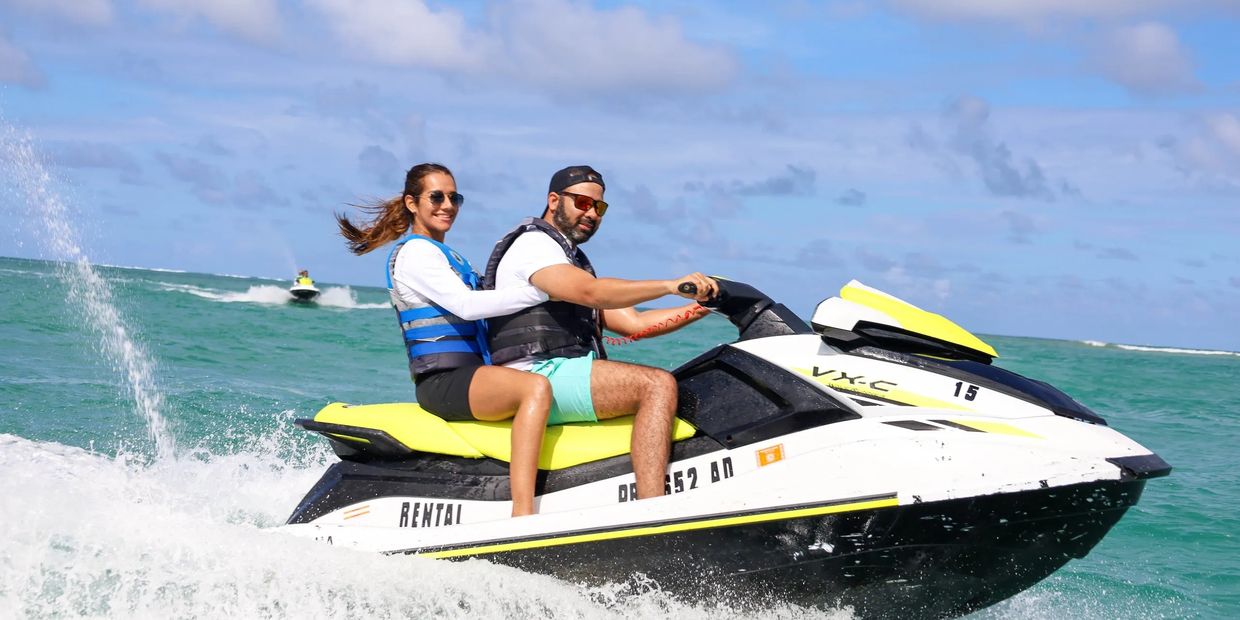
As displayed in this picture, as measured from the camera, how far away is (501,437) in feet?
13.7

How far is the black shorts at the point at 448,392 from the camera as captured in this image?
417 cm

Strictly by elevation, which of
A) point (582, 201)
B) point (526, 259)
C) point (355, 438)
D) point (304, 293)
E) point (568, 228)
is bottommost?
point (355, 438)

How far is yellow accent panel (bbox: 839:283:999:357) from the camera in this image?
153 inches

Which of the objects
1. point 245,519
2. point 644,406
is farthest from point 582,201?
point 245,519

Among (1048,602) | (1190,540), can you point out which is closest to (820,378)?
(1048,602)

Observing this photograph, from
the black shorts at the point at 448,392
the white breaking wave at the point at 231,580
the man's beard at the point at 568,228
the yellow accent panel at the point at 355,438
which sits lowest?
the white breaking wave at the point at 231,580

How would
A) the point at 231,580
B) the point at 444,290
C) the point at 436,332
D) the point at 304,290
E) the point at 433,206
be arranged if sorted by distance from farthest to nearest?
the point at 304,290, the point at 433,206, the point at 436,332, the point at 444,290, the point at 231,580

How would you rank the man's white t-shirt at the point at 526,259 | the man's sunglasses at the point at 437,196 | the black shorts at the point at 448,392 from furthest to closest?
the man's sunglasses at the point at 437,196
the black shorts at the point at 448,392
the man's white t-shirt at the point at 526,259

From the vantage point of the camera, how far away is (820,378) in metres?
3.93

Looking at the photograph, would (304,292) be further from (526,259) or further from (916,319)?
(916,319)

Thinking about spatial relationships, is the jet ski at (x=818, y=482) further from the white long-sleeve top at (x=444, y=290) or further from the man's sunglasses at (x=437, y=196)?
the man's sunglasses at (x=437, y=196)

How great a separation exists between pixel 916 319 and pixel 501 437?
1.59 m

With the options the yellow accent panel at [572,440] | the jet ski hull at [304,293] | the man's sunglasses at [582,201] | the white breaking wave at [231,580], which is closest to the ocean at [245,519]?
the white breaking wave at [231,580]

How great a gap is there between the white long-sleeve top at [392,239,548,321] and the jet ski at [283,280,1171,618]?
0.47m
